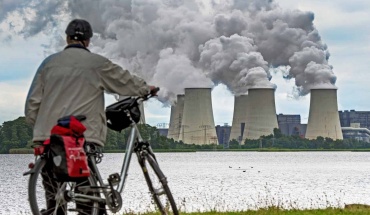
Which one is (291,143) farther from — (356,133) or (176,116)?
(176,116)

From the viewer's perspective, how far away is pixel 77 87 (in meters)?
5.46

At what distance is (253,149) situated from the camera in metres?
113

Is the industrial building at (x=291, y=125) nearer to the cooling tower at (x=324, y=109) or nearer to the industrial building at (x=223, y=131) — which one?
the industrial building at (x=223, y=131)

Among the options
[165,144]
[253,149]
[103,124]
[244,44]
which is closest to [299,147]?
[253,149]

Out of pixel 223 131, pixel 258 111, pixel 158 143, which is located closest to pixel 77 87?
pixel 258 111

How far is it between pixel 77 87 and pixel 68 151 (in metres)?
0.58

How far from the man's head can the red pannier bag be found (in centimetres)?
66

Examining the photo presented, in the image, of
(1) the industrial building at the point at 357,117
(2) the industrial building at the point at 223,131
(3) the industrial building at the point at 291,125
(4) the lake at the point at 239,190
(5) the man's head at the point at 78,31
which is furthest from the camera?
(1) the industrial building at the point at 357,117

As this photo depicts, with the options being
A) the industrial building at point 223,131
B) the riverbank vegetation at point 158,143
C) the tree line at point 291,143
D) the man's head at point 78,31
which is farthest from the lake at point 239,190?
the industrial building at point 223,131

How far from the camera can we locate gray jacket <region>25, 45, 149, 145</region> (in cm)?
545

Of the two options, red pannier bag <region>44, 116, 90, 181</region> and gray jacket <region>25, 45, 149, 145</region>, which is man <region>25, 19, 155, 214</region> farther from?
red pannier bag <region>44, 116, 90, 181</region>

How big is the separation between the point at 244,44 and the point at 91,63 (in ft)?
300

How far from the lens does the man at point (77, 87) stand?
5449 mm

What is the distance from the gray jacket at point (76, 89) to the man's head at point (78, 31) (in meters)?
0.06
